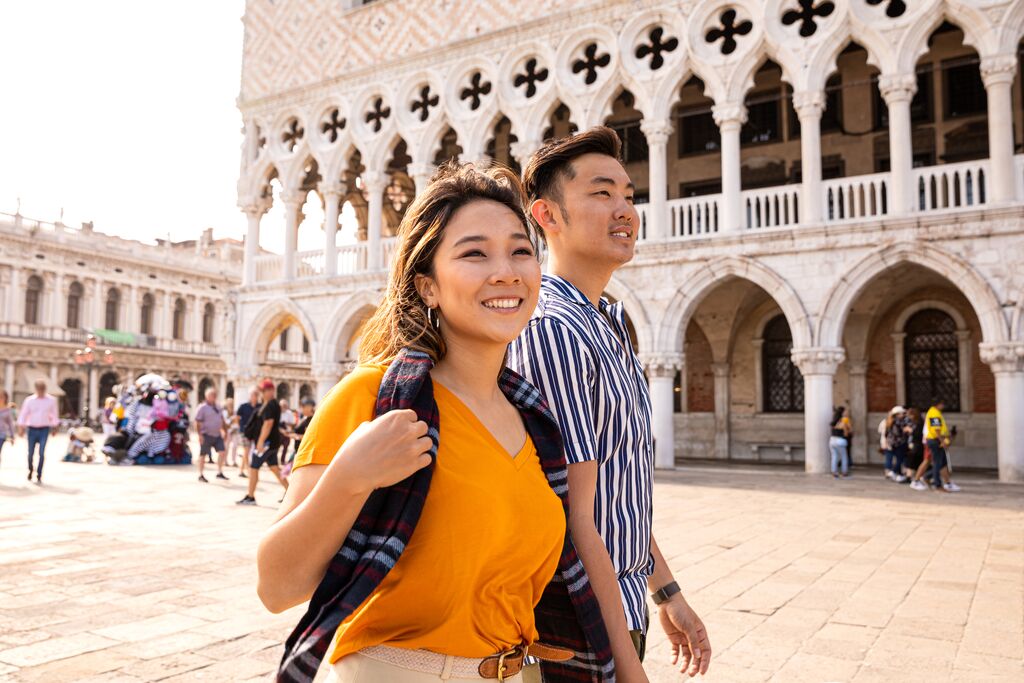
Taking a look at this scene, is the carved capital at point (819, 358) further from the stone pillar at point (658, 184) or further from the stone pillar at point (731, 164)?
the stone pillar at point (658, 184)

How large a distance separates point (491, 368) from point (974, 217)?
13463 millimetres

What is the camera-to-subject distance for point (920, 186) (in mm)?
14797

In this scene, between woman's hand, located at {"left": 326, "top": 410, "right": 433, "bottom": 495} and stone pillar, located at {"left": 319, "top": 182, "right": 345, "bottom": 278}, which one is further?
stone pillar, located at {"left": 319, "top": 182, "right": 345, "bottom": 278}

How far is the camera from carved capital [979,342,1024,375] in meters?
12.4

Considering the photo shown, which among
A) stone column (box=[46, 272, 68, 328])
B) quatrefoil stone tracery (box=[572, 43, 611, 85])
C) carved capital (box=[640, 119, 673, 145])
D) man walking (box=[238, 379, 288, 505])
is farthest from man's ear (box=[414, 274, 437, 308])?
stone column (box=[46, 272, 68, 328])

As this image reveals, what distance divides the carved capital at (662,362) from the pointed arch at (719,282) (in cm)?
16

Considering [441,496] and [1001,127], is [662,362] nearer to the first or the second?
[1001,127]

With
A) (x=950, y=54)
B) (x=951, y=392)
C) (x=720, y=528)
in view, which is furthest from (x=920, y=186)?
(x=720, y=528)

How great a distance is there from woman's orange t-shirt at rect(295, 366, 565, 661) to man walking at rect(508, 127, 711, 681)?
0.28 m

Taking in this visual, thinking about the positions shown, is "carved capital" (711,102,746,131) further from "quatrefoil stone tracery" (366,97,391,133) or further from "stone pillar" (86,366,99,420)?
"stone pillar" (86,366,99,420)

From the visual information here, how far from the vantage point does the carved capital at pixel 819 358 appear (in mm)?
13719

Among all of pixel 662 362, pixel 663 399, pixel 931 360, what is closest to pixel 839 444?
pixel 663 399

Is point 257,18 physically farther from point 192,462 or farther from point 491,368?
point 491,368

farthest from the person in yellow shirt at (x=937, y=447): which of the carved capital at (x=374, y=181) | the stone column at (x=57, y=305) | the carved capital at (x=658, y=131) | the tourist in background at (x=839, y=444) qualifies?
the stone column at (x=57, y=305)
